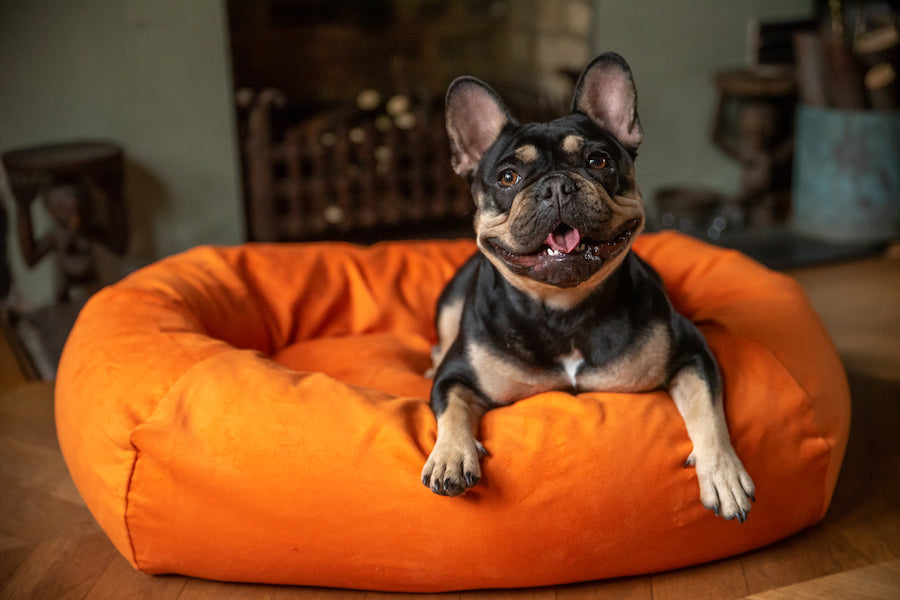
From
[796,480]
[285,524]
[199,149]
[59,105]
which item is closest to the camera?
[285,524]

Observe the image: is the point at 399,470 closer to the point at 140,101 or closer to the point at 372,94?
the point at 140,101

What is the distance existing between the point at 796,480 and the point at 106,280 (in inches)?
133

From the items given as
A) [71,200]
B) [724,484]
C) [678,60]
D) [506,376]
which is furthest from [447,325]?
[678,60]

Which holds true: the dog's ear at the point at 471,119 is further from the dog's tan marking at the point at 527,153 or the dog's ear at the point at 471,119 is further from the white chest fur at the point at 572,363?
the white chest fur at the point at 572,363

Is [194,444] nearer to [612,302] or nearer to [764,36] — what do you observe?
[612,302]

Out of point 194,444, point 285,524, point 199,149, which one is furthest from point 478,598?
point 199,149

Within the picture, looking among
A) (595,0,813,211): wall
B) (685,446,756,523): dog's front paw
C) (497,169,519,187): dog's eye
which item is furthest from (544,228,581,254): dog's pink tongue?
(595,0,813,211): wall

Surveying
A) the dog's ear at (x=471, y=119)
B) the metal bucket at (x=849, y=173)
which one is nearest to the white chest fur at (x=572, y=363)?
the dog's ear at (x=471, y=119)

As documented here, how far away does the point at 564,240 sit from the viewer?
196cm

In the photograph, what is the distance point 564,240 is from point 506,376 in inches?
15.8

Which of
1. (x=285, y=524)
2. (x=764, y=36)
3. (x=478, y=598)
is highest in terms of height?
(x=764, y=36)

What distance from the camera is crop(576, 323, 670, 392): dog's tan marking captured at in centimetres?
212

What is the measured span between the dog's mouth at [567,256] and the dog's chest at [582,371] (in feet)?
0.91

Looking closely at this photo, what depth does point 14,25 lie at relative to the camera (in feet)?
12.8
